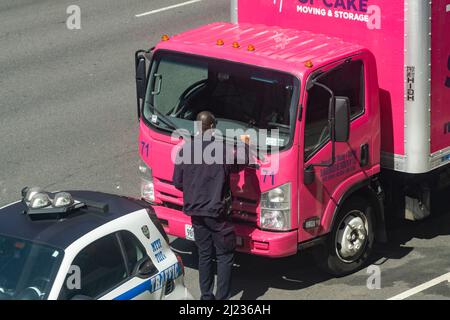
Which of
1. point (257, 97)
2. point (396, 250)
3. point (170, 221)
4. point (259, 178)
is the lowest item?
point (396, 250)

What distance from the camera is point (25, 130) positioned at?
1412cm

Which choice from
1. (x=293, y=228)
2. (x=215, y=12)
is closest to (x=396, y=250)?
(x=293, y=228)

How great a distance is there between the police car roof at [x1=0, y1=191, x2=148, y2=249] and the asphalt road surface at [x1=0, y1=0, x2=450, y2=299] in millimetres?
2177

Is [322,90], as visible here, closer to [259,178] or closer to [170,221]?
[259,178]

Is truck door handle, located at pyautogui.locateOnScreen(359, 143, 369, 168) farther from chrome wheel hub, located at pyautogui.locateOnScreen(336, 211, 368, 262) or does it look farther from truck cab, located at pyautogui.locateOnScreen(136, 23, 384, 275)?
chrome wheel hub, located at pyautogui.locateOnScreen(336, 211, 368, 262)

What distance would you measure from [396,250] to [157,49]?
12.2 feet

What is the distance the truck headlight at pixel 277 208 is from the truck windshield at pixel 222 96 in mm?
481

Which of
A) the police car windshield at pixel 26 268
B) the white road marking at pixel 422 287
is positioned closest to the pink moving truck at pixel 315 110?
the white road marking at pixel 422 287

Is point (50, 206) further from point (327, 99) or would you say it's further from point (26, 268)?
point (327, 99)

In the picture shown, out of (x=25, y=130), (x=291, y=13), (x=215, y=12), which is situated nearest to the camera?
(x=291, y=13)

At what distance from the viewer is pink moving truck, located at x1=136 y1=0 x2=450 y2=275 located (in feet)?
30.7

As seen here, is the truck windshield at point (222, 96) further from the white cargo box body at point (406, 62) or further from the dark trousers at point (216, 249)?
the dark trousers at point (216, 249)
